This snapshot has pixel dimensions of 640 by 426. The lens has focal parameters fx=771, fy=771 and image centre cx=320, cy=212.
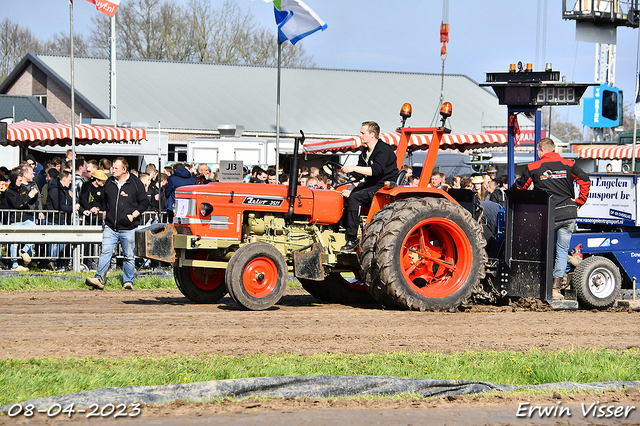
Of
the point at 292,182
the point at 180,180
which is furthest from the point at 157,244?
the point at 180,180

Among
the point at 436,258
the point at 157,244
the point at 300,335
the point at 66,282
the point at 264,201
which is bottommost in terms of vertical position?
the point at 66,282

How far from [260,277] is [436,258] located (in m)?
2.11

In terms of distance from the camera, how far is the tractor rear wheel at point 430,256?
330 inches

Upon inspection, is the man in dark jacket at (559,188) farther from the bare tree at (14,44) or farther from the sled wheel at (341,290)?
the bare tree at (14,44)

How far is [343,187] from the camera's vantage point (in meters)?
9.37

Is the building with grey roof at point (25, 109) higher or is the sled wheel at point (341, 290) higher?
the building with grey roof at point (25, 109)

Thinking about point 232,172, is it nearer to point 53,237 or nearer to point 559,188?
point 559,188

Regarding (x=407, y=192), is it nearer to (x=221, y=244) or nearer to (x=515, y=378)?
(x=221, y=244)

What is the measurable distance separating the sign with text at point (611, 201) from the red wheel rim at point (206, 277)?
5.02m

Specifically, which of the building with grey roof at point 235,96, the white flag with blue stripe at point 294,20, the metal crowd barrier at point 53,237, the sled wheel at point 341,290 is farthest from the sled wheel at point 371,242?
the building with grey roof at point 235,96

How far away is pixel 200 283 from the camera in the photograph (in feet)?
30.5

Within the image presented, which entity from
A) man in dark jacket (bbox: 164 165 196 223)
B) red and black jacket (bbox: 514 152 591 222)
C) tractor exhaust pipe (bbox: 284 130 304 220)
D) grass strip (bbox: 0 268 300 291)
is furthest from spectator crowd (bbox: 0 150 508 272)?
tractor exhaust pipe (bbox: 284 130 304 220)

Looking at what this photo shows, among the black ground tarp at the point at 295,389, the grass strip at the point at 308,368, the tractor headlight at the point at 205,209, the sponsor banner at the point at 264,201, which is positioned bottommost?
the grass strip at the point at 308,368

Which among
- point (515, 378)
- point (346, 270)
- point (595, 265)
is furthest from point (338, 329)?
point (595, 265)
